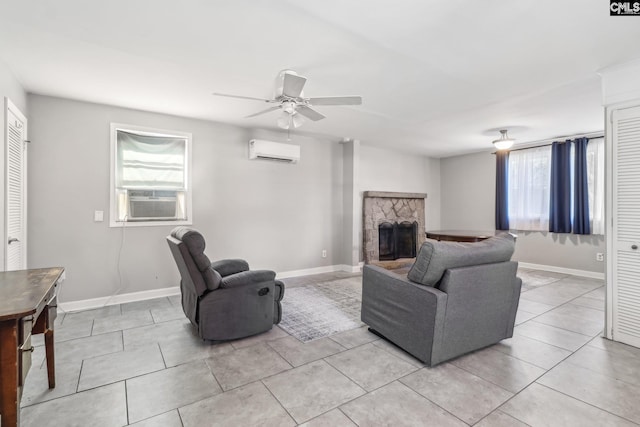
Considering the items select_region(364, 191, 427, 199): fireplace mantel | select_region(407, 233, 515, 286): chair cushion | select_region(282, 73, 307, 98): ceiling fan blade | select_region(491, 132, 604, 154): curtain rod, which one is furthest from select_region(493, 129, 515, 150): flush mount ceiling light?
select_region(282, 73, 307, 98): ceiling fan blade

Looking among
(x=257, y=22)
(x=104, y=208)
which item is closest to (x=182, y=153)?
(x=104, y=208)

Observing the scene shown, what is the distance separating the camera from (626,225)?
104 inches

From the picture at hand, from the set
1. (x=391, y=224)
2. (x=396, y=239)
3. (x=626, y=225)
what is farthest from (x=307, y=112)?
(x=396, y=239)

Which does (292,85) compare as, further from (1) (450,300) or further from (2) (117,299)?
(2) (117,299)

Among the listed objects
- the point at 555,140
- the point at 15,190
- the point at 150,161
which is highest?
the point at 555,140

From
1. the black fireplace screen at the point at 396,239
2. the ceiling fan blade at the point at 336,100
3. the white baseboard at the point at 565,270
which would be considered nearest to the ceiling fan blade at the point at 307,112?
the ceiling fan blade at the point at 336,100

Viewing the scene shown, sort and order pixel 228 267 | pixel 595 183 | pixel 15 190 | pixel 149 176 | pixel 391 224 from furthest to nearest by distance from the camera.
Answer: pixel 391 224 → pixel 595 183 → pixel 149 176 → pixel 228 267 → pixel 15 190

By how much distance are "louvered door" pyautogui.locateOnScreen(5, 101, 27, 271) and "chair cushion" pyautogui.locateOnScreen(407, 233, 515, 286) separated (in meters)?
3.47

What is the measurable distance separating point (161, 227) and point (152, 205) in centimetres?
32

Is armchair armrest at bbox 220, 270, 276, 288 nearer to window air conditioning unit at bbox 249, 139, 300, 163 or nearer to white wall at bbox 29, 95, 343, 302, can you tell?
white wall at bbox 29, 95, 343, 302

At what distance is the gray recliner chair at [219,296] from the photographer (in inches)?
98.8

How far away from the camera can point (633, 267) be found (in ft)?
8.55

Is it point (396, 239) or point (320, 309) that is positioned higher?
point (396, 239)

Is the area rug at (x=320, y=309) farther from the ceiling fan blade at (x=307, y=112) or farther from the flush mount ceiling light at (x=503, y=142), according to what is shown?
the flush mount ceiling light at (x=503, y=142)
